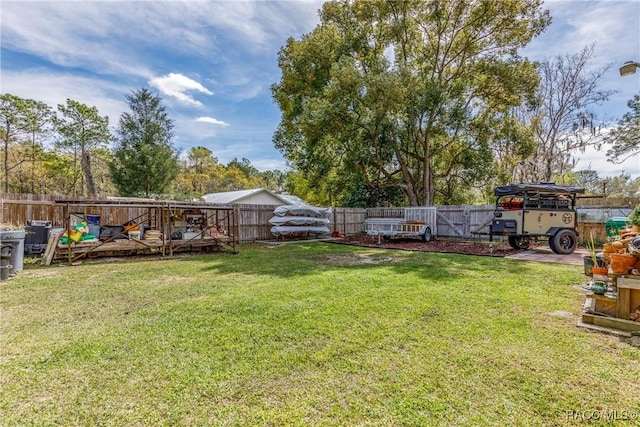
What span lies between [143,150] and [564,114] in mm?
26279

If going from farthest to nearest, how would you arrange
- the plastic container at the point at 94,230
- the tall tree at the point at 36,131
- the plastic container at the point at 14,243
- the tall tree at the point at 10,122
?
1. the tall tree at the point at 36,131
2. the tall tree at the point at 10,122
3. the plastic container at the point at 94,230
4. the plastic container at the point at 14,243

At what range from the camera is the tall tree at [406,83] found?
12.4m

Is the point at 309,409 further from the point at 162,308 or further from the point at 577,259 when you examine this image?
the point at 577,259

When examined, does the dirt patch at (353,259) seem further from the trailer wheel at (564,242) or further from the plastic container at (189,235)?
the trailer wheel at (564,242)

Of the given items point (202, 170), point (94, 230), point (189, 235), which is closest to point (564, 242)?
point (189, 235)

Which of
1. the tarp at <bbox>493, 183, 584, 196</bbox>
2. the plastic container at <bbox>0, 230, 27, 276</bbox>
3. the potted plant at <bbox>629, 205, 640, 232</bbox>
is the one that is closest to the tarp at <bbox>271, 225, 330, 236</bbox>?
the tarp at <bbox>493, 183, 584, 196</bbox>

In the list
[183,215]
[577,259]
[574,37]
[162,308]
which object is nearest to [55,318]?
[162,308]

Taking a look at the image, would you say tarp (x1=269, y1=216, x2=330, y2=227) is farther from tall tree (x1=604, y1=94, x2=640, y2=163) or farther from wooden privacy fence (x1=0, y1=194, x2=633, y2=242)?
tall tree (x1=604, y1=94, x2=640, y2=163)

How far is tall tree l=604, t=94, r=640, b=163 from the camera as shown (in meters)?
16.7

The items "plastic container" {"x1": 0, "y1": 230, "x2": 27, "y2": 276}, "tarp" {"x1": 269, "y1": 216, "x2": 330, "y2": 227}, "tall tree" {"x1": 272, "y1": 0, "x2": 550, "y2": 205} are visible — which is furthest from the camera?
"tarp" {"x1": 269, "y1": 216, "x2": 330, "y2": 227}

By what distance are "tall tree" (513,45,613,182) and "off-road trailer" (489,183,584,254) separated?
10751 mm

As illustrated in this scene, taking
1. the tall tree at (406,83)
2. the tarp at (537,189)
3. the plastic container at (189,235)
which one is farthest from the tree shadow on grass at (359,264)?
the tall tree at (406,83)

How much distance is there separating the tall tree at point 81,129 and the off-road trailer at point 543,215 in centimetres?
2469

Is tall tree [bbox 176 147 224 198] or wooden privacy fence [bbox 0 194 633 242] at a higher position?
tall tree [bbox 176 147 224 198]
